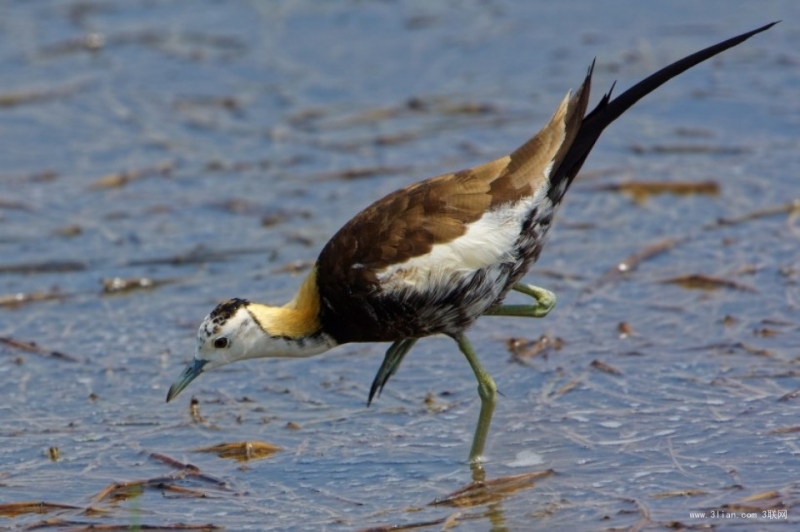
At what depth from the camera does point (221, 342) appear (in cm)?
673

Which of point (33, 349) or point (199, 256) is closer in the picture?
point (33, 349)

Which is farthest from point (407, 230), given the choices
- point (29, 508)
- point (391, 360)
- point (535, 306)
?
point (29, 508)

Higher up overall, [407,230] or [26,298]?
[407,230]

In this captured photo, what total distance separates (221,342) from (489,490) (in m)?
1.52

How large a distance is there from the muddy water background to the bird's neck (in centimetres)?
50

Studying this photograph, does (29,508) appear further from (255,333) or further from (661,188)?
(661,188)

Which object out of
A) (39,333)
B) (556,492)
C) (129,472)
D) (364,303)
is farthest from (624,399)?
(39,333)

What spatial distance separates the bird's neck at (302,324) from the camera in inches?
265

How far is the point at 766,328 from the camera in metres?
7.77

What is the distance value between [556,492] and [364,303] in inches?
49.0

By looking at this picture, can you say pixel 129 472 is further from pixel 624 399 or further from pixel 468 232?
pixel 624 399

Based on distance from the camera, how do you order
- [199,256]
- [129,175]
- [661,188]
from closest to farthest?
[199,256]
[661,188]
[129,175]

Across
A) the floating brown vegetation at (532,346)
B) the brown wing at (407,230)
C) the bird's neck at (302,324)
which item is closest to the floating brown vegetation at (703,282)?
the floating brown vegetation at (532,346)

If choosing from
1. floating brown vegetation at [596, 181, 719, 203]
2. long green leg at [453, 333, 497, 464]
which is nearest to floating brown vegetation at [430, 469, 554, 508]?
long green leg at [453, 333, 497, 464]
